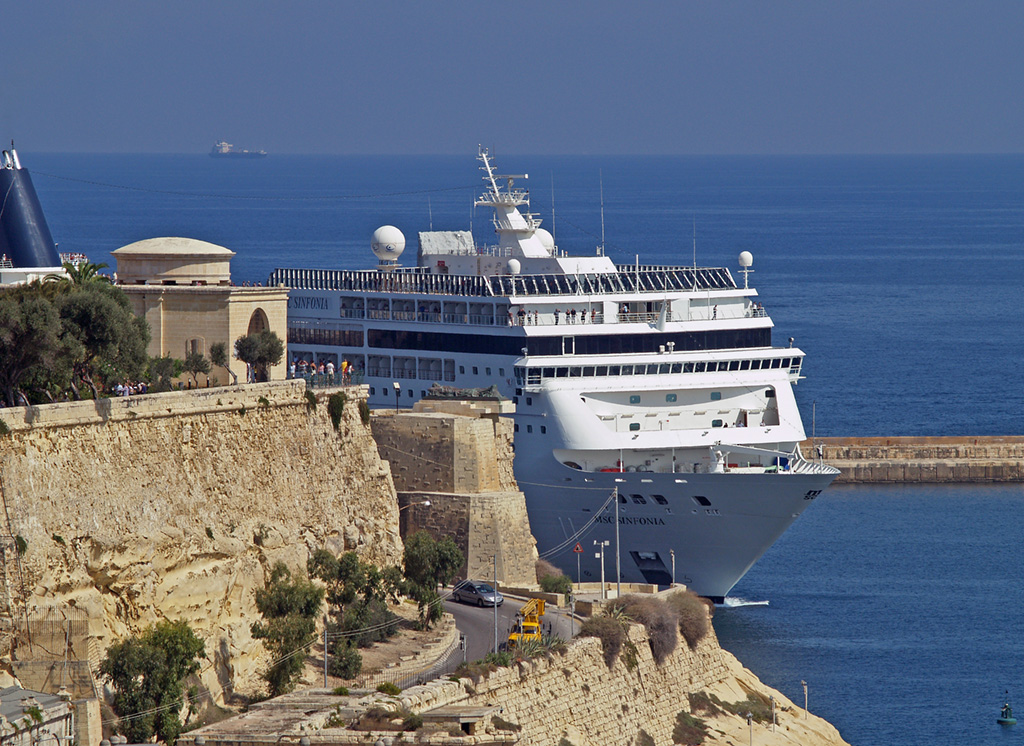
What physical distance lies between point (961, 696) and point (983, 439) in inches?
1144

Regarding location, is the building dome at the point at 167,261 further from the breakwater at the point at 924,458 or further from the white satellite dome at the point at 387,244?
the breakwater at the point at 924,458

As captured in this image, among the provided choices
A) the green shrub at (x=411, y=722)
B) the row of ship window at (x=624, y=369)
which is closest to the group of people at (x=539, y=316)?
the row of ship window at (x=624, y=369)

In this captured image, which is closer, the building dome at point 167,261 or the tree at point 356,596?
the tree at point 356,596

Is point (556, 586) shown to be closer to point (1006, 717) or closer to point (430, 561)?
point (430, 561)

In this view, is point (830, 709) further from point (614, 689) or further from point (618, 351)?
point (618, 351)

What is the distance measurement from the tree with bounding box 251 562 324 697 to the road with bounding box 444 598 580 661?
2456 millimetres

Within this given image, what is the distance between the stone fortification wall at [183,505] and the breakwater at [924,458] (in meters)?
31.0

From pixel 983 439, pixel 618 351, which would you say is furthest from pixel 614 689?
pixel 983 439

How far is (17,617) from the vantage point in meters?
23.4

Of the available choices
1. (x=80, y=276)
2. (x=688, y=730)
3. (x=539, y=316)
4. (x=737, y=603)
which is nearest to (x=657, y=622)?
(x=688, y=730)

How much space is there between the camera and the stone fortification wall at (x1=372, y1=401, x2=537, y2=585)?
35531 mm

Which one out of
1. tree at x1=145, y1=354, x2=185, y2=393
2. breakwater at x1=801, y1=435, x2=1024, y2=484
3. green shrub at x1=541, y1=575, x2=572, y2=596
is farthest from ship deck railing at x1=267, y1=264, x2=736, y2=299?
breakwater at x1=801, y1=435, x2=1024, y2=484

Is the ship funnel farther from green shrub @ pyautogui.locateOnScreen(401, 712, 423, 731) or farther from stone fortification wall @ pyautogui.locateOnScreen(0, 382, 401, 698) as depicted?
green shrub @ pyautogui.locateOnScreen(401, 712, 423, 731)

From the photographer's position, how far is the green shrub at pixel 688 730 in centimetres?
3028
